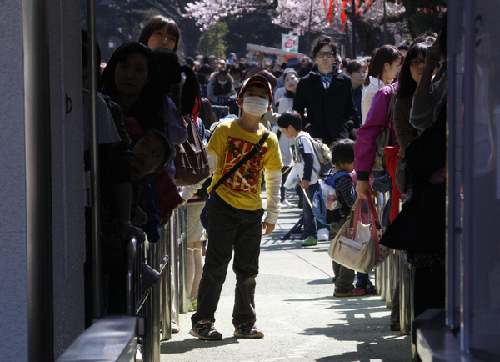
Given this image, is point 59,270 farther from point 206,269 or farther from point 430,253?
point 206,269

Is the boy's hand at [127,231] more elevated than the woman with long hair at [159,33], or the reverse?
the woman with long hair at [159,33]

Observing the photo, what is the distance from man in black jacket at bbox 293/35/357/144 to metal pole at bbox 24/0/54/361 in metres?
7.44

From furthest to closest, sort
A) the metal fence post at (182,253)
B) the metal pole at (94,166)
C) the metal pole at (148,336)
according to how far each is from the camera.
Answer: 1. the metal fence post at (182,253)
2. the metal pole at (148,336)
3. the metal pole at (94,166)

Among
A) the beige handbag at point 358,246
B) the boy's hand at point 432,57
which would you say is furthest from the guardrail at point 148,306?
the boy's hand at point 432,57

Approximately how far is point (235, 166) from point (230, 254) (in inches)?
25.5

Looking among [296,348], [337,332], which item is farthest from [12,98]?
[337,332]

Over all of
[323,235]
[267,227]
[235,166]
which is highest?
[235,166]

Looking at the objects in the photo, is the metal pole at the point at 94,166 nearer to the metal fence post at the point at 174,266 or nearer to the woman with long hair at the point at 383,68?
the metal fence post at the point at 174,266

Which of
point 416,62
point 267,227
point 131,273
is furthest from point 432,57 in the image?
point 267,227

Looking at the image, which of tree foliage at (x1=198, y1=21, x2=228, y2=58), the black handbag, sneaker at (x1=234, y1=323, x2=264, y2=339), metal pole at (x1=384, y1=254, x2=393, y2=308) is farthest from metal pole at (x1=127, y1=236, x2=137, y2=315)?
tree foliage at (x1=198, y1=21, x2=228, y2=58)

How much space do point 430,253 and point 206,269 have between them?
221 centimetres

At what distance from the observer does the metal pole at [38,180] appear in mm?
2998

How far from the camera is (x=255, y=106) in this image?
6391 millimetres

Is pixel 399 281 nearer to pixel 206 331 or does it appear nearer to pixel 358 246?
pixel 358 246
